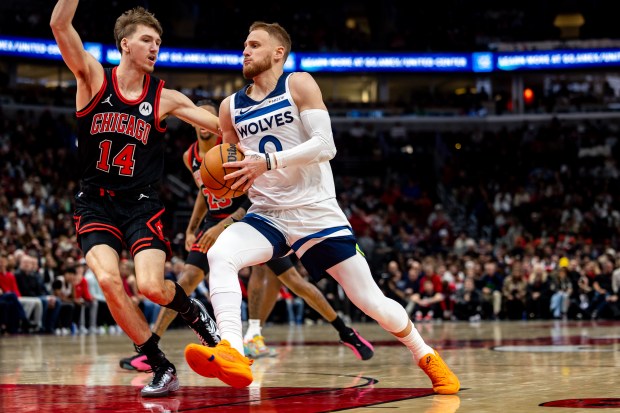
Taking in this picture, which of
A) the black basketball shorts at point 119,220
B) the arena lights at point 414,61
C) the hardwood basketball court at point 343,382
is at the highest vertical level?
the arena lights at point 414,61

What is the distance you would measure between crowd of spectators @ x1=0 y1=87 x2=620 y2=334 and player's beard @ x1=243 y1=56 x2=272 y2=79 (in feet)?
34.0

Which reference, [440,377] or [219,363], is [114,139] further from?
[440,377]

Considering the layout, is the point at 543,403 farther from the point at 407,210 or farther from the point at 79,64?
the point at 407,210

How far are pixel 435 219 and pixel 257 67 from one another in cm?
2351

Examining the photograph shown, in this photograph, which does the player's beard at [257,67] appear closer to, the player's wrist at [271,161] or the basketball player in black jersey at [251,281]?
the player's wrist at [271,161]

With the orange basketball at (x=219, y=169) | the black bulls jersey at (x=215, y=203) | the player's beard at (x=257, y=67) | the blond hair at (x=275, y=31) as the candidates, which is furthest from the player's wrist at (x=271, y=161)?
the black bulls jersey at (x=215, y=203)

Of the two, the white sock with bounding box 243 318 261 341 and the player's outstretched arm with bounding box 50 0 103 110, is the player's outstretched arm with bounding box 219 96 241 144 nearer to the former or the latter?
the player's outstretched arm with bounding box 50 0 103 110

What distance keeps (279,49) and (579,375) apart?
2.92 meters

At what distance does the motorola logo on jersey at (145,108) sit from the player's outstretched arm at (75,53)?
30 centimetres

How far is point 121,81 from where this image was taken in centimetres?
618

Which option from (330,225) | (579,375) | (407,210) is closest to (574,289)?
(407,210)

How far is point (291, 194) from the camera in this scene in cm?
567

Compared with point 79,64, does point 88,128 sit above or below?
below

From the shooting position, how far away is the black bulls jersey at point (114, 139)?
19.8 feet
